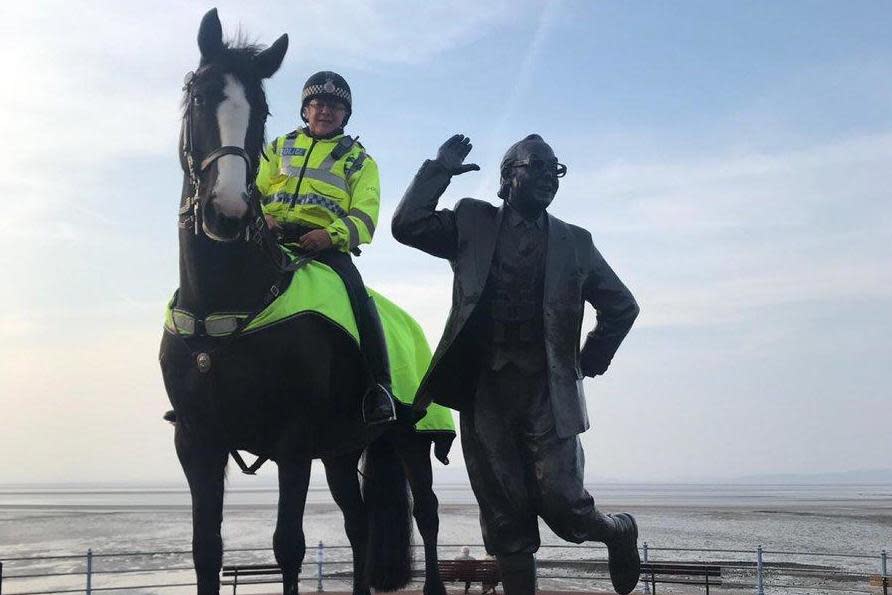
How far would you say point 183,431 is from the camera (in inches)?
188

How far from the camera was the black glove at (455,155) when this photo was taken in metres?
4.28

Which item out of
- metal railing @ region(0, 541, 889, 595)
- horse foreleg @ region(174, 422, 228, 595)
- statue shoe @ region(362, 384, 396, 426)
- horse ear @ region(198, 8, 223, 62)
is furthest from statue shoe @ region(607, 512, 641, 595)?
metal railing @ region(0, 541, 889, 595)

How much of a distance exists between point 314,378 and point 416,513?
7.83 feet

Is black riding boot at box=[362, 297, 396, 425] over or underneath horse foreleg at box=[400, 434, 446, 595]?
over

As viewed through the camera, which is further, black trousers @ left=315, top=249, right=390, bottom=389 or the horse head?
black trousers @ left=315, top=249, right=390, bottom=389

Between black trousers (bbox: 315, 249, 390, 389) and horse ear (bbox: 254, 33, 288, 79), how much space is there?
124 centimetres

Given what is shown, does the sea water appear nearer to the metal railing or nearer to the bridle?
the metal railing

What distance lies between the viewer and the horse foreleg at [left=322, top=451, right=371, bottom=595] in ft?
21.6

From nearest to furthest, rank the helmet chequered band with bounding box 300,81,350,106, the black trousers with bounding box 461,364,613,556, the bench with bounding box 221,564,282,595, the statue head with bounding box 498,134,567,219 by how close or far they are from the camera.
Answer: the black trousers with bounding box 461,364,613,556, the statue head with bounding box 498,134,567,219, the helmet chequered band with bounding box 300,81,350,106, the bench with bounding box 221,564,282,595

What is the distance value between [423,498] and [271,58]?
3.64 meters

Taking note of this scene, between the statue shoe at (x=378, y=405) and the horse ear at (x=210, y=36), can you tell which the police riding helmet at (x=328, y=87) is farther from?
the statue shoe at (x=378, y=405)


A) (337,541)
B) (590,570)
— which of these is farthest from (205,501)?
(337,541)

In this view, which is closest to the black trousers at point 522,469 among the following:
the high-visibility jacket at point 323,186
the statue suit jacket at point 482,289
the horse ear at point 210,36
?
the statue suit jacket at point 482,289

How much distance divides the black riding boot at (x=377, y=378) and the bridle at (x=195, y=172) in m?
1.13
